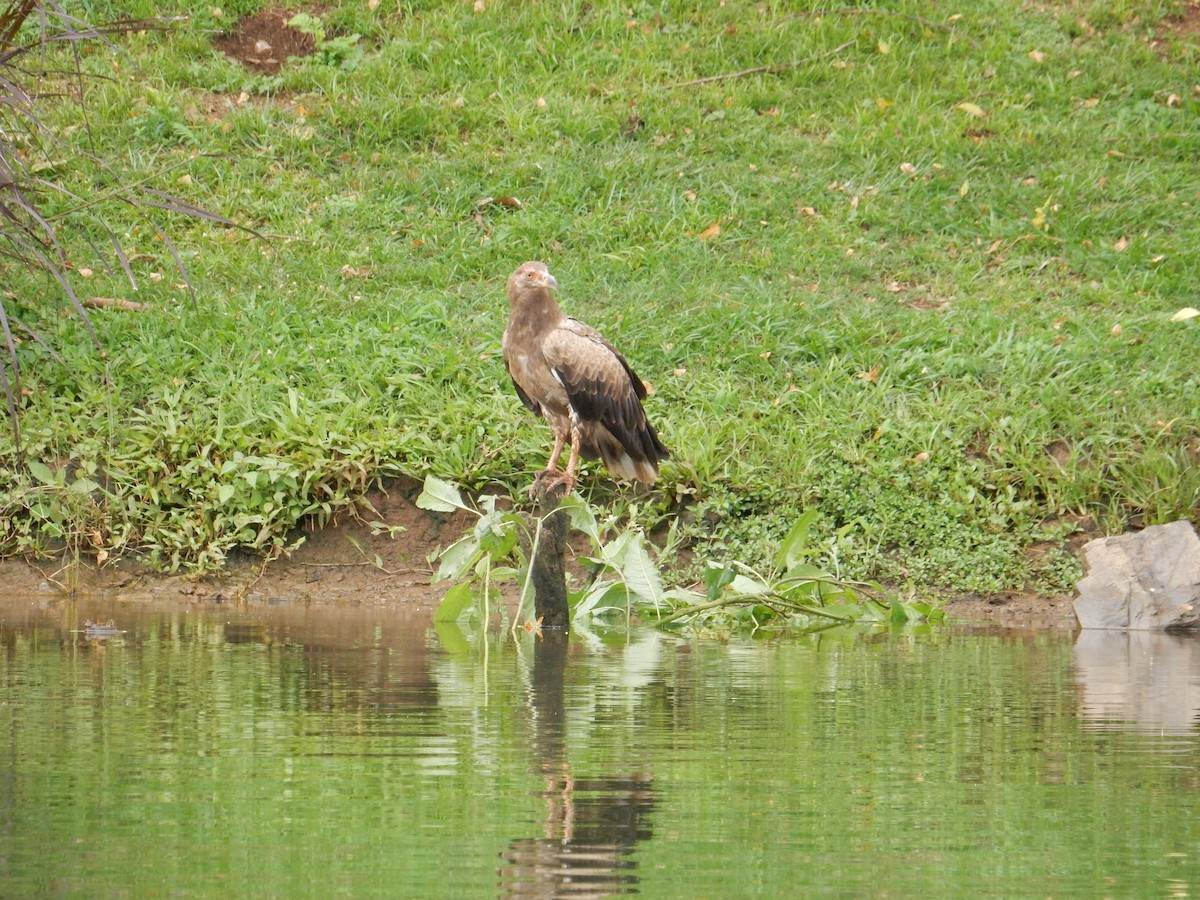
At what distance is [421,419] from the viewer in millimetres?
9859

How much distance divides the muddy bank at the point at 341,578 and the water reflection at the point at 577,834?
4598 mm

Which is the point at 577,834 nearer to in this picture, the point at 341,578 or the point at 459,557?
the point at 459,557

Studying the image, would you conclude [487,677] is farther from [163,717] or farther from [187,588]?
[187,588]

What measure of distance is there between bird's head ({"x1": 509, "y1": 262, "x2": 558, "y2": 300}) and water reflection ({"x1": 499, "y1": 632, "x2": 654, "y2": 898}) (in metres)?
3.87

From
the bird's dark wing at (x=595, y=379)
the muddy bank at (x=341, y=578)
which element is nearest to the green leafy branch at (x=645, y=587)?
the bird's dark wing at (x=595, y=379)

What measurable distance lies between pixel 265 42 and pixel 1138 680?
10.7 metres

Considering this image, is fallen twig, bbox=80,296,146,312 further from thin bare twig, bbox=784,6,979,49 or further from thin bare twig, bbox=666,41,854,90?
thin bare twig, bbox=784,6,979,49

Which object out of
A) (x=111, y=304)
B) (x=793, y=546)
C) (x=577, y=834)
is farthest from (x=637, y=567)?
(x=111, y=304)

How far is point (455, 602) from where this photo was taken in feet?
25.4

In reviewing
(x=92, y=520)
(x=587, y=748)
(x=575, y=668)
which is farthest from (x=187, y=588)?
(x=587, y=748)

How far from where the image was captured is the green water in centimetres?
328

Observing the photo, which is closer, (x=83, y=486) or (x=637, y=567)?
(x=637, y=567)

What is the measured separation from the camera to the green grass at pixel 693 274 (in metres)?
9.46

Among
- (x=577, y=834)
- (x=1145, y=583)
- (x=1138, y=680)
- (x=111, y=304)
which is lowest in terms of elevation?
(x=577, y=834)
